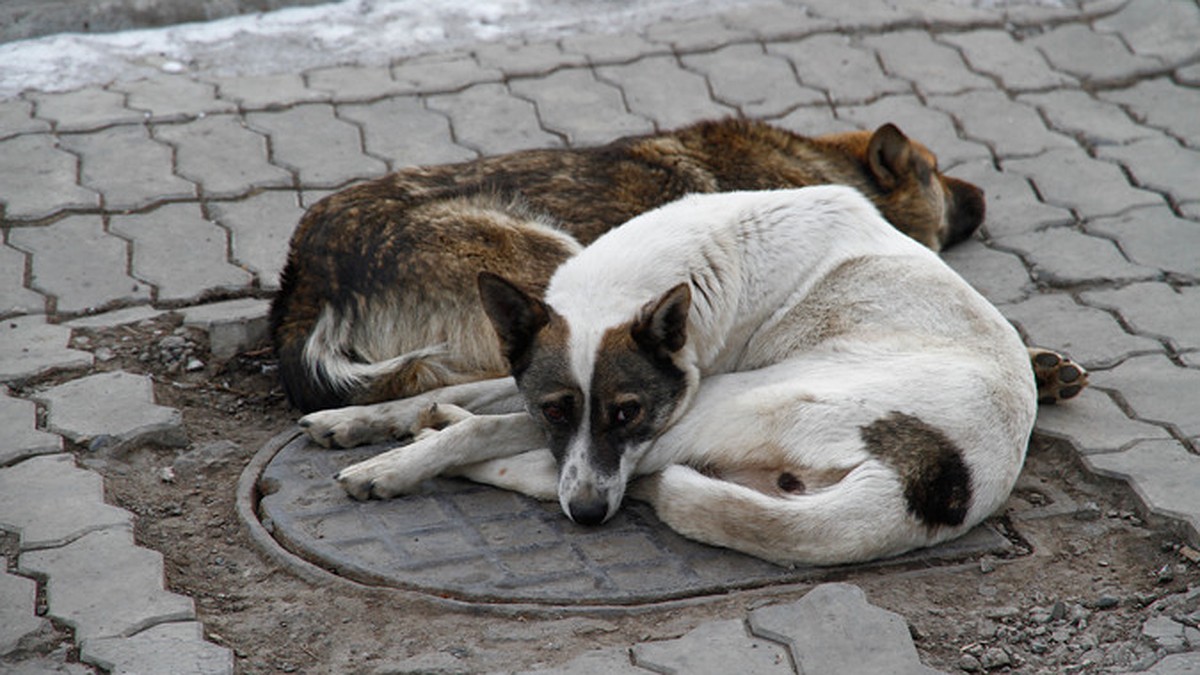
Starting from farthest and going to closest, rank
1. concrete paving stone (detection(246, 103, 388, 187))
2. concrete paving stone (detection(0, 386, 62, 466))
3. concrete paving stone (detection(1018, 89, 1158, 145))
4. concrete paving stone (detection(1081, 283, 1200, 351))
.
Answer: concrete paving stone (detection(1018, 89, 1158, 145)), concrete paving stone (detection(246, 103, 388, 187)), concrete paving stone (detection(1081, 283, 1200, 351)), concrete paving stone (detection(0, 386, 62, 466))

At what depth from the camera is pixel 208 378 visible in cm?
525

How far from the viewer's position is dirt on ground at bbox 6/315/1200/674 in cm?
376

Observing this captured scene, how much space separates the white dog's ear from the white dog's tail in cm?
41

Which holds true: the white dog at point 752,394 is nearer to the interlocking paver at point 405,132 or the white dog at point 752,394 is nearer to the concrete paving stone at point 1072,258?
the concrete paving stone at point 1072,258

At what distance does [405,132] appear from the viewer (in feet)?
22.6

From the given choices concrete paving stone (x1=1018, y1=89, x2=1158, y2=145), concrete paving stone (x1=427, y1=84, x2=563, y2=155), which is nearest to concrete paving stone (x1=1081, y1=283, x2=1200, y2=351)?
concrete paving stone (x1=1018, y1=89, x2=1158, y2=145)

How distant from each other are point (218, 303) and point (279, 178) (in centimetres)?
103

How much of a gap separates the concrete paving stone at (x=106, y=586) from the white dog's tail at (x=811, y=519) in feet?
4.86

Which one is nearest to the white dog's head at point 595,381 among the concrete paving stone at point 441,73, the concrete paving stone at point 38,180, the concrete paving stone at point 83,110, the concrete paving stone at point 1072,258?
the concrete paving stone at point 1072,258

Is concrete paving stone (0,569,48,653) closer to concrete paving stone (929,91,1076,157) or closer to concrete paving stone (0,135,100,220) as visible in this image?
concrete paving stone (0,135,100,220)

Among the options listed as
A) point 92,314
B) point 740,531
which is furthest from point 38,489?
point 740,531

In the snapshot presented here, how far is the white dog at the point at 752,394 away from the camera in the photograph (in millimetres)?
4012

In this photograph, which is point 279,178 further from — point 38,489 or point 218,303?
point 38,489

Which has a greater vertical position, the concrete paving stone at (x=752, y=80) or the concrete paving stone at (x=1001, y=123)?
the concrete paving stone at (x=752, y=80)
